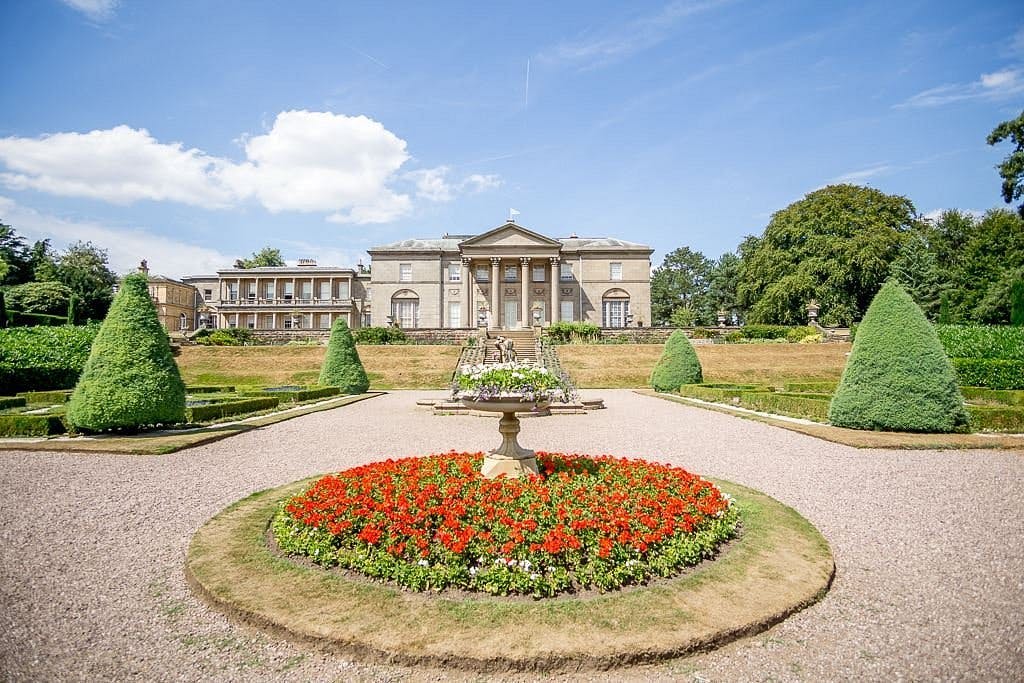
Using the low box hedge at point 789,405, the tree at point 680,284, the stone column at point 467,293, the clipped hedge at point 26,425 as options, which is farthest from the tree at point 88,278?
the tree at point 680,284

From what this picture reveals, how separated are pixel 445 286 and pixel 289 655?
157 feet

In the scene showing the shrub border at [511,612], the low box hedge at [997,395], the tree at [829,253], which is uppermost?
the tree at [829,253]

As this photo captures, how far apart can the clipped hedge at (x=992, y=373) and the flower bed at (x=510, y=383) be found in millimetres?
20688

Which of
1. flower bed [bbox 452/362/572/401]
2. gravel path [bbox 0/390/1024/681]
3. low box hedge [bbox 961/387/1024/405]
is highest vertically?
flower bed [bbox 452/362/572/401]

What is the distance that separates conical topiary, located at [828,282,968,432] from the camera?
11758mm

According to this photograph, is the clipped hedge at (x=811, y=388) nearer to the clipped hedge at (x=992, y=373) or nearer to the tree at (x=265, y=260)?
the clipped hedge at (x=992, y=373)

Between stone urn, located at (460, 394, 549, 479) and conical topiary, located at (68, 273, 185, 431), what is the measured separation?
913cm

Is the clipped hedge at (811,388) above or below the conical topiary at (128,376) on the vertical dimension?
below

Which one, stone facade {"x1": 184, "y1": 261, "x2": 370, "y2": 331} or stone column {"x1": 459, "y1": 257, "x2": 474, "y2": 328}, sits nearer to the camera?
stone column {"x1": 459, "y1": 257, "x2": 474, "y2": 328}

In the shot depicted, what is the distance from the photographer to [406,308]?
5078 cm

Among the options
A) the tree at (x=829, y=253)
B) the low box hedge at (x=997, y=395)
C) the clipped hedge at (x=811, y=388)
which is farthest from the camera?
the tree at (x=829, y=253)

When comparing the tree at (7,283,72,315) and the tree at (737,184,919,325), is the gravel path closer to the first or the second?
the tree at (737,184,919,325)

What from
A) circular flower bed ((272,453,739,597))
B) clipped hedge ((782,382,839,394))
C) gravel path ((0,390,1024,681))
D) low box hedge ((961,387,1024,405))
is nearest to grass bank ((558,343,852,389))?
clipped hedge ((782,382,839,394))

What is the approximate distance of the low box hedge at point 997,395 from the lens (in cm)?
1548
